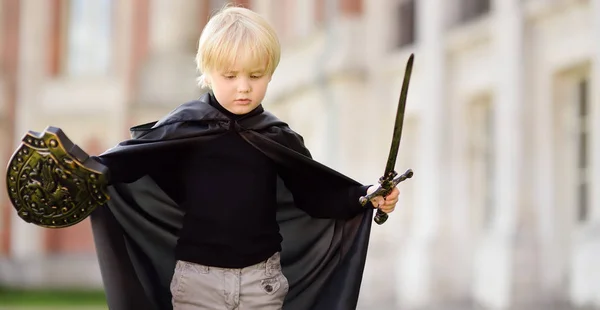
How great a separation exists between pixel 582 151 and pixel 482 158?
247 centimetres

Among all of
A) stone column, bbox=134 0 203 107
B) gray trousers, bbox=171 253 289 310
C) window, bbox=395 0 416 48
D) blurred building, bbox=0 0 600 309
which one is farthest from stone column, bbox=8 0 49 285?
gray trousers, bbox=171 253 289 310

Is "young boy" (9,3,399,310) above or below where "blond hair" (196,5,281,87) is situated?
below

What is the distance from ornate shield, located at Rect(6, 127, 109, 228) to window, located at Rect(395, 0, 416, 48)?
12434 millimetres

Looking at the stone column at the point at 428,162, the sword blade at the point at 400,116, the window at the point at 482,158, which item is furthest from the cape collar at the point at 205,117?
the stone column at the point at 428,162

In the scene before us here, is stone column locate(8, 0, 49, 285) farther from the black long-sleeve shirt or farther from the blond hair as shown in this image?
the blond hair

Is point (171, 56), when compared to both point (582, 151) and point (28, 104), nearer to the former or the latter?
point (28, 104)

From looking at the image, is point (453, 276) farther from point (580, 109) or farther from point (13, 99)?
point (13, 99)

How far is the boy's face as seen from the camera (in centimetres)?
308

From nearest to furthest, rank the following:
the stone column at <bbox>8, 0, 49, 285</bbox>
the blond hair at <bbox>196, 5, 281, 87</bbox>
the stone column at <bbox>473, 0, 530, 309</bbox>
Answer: the blond hair at <bbox>196, 5, 281, 87</bbox> → the stone column at <bbox>473, 0, 530, 309</bbox> → the stone column at <bbox>8, 0, 49, 285</bbox>

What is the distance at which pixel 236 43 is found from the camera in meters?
3.03

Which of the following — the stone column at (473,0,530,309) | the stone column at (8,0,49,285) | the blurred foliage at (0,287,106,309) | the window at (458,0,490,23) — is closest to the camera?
the stone column at (473,0,530,309)

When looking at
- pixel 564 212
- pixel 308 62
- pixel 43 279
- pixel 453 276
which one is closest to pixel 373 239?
pixel 453 276

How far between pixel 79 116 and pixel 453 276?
14007 mm

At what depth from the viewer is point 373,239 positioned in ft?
47.9
